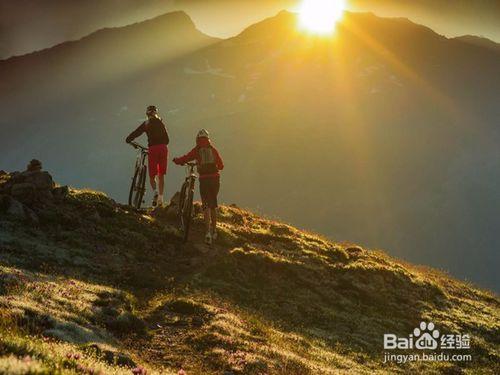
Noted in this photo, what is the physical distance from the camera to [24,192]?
20.3 m

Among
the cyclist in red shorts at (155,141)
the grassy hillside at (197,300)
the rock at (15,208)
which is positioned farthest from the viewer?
the cyclist in red shorts at (155,141)

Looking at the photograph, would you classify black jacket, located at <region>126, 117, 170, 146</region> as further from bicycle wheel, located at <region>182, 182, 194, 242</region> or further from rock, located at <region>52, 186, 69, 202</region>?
rock, located at <region>52, 186, 69, 202</region>

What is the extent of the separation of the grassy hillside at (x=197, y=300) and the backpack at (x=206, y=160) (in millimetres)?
3165

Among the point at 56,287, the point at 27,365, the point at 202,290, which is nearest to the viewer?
the point at 27,365

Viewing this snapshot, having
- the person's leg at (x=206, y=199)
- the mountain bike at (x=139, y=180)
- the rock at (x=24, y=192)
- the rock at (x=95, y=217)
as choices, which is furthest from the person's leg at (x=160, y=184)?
the rock at (x=24, y=192)

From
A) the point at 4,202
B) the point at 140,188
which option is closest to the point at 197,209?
the point at 140,188

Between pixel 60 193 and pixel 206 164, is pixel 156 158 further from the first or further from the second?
pixel 60 193

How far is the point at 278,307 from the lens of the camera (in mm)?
18375

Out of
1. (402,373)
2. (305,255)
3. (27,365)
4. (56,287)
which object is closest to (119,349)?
(56,287)

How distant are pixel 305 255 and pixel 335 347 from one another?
859cm

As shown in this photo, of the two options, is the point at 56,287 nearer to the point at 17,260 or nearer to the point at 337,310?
the point at 17,260

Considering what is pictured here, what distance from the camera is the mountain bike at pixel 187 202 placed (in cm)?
2142

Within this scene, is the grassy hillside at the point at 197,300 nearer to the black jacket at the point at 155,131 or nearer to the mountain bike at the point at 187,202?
the mountain bike at the point at 187,202

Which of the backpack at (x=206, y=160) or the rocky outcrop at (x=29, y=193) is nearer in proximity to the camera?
the rocky outcrop at (x=29, y=193)
